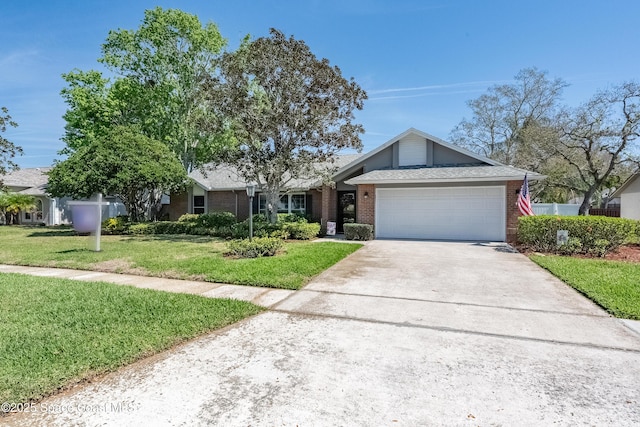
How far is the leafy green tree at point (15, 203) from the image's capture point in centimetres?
2588

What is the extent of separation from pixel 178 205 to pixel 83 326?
63.8 feet

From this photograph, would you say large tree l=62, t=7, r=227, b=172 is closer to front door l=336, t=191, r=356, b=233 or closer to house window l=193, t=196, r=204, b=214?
house window l=193, t=196, r=204, b=214

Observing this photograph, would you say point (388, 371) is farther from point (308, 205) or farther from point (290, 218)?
point (308, 205)

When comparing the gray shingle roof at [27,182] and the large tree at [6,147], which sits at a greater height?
the large tree at [6,147]

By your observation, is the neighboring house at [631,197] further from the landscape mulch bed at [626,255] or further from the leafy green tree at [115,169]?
the leafy green tree at [115,169]

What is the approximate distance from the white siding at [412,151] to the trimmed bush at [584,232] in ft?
19.5

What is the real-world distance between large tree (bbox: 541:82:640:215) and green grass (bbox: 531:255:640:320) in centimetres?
1536

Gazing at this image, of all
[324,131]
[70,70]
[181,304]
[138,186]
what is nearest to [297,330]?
[181,304]

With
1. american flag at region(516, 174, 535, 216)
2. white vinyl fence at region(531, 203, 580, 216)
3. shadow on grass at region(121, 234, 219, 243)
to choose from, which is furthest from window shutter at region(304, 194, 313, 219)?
white vinyl fence at region(531, 203, 580, 216)

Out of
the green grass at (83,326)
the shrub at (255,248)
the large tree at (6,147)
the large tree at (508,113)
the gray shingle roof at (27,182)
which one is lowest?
the green grass at (83,326)

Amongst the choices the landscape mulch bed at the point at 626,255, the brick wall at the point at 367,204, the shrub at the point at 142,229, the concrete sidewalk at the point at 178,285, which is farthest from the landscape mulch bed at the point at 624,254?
the shrub at the point at 142,229

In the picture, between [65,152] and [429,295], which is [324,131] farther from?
[65,152]

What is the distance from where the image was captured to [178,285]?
22.7 ft

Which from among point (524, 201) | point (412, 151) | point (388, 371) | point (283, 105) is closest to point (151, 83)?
point (283, 105)
